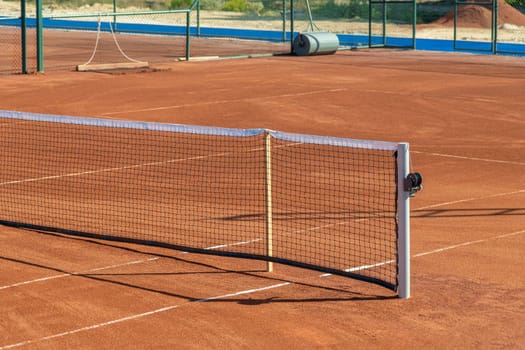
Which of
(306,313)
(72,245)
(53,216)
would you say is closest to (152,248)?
(72,245)

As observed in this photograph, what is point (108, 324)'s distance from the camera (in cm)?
1066

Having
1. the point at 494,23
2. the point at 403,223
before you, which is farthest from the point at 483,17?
the point at 403,223

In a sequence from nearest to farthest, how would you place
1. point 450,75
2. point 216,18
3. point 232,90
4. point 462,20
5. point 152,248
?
point 152,248, point 232,90, point 450,75, point 462,20, point 216,18

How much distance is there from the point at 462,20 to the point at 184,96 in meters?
30.6

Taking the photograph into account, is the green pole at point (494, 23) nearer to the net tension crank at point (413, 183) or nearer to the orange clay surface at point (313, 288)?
the orange clay surface at point (313, 288)

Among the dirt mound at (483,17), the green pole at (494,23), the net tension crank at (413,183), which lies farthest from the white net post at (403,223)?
the dirt mound at (483,17)

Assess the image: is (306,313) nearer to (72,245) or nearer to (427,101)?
(72,245)

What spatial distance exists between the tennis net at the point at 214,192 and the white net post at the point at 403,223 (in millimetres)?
56

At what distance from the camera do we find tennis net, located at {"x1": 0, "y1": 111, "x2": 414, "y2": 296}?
43.2ft

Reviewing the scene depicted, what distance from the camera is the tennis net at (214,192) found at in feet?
43.2

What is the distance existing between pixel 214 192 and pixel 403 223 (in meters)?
5.93

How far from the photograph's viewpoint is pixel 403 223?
1126 cm

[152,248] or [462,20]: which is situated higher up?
[462,20]

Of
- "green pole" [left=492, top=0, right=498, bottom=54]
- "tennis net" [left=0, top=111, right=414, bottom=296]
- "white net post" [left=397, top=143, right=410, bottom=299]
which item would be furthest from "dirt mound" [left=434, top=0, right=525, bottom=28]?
"white net post" [left=397, top=143, right=410, bottom=299]
